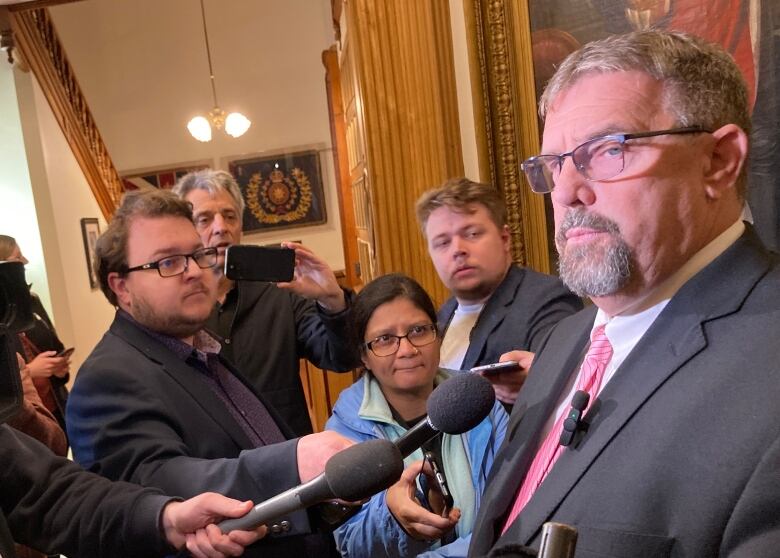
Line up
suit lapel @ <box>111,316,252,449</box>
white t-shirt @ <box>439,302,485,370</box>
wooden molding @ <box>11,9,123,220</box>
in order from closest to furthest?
1. suit lapel @ <box>111,316,252,449</box>
2. white t-shirt @ <box>439,302,485,370</box>
3. wooden molding @ <box>11,9,123,220</box>

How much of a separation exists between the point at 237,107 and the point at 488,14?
20.7ft

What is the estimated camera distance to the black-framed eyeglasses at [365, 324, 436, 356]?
1.68m

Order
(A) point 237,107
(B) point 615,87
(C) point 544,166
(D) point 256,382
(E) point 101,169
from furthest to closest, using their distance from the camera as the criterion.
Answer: (A) point 237,107
(E) point 101,169
(D) point 256,382
(C) point 544,166
(B) point 615,87

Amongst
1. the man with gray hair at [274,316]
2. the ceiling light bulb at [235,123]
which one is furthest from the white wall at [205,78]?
the man with gray hair at [274,316]

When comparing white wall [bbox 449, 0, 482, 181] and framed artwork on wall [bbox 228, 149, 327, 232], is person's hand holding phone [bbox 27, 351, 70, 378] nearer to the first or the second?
white wall [bbox 449, 0, 482, 181]

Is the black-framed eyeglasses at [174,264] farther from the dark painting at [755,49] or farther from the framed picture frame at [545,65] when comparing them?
the dark painting at [755,49]

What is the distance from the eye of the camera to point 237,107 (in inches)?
331

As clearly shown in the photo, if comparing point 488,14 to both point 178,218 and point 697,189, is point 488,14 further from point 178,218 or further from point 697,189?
point 697,189

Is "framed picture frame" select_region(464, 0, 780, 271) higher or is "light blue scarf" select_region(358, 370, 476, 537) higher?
"framed picture frame" select_region(464, 0, 780, 271)

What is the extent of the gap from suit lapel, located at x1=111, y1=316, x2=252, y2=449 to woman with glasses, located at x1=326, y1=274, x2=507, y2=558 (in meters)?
0.30

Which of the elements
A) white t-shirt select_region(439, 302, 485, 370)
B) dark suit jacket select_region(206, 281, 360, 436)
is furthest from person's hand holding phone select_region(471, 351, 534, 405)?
dark suit jacket select_region(206, 281, 360, 436)

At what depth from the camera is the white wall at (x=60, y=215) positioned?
4.97m

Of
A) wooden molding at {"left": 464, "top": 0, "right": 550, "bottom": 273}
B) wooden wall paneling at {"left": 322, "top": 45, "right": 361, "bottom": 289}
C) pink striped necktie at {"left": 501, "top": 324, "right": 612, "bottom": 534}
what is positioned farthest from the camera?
wooden wall paneling at {"left": 322, "top": 45, "right": 361, "bottom": 289}

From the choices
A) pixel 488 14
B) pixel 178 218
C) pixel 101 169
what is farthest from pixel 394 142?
pixel 101 169
